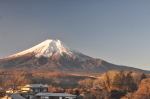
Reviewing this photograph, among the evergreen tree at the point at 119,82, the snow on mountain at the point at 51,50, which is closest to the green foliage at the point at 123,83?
the evergreen tree at the point at 119,82

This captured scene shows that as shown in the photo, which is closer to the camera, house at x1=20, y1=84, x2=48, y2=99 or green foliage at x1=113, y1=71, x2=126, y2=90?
house at x1=20, y1=84, x2=48, y2=99

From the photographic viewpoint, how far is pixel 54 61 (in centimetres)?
17475

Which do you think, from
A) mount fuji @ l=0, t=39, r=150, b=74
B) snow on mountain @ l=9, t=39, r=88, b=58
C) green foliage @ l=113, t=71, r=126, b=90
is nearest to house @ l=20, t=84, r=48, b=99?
green foliage @ l=113, t=71, r=126, b=90

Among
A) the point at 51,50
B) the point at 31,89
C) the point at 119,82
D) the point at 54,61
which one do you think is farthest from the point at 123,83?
the point at 51,50

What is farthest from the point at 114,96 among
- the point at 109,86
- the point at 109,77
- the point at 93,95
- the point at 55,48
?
the point at 55,48

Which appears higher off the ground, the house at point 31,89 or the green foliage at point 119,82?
the green foliage at point 119,82

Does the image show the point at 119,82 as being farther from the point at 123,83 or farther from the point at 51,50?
the point at 51,50

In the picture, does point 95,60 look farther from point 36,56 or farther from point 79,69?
point 36,56

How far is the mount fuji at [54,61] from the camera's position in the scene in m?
161

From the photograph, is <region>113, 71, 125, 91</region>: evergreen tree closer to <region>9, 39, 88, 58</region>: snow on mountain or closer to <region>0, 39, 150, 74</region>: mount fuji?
<region>0, 39, 150, 74</region>: mount fuji

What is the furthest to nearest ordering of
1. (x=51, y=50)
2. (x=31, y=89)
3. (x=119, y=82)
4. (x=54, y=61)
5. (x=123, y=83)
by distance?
1. (x=51, y=50)
2. (x=54, y=61)
3. (x=123, y=83)
4. (x=119, y=82)
5. (x=31, y=89)

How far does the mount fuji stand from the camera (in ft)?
527

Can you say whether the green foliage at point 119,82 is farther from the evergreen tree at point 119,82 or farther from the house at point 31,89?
the house at point 31,89

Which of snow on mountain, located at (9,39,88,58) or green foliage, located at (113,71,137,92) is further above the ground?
snow on mountain, located at (9,39,88,58)
